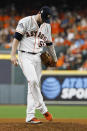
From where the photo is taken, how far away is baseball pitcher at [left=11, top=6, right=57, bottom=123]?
6.66m

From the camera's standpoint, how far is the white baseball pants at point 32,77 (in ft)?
21.9

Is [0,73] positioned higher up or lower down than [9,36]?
lower down

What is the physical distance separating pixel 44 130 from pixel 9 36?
1102cm

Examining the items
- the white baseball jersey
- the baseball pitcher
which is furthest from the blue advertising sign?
the white baseball jersey

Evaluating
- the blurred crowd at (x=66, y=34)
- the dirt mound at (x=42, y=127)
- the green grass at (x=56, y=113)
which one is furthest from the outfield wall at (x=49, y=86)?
the dirt mound at (x=42, y=127)

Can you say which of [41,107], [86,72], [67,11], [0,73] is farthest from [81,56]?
[41,107]

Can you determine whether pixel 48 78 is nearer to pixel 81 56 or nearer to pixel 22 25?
pixel 81 56

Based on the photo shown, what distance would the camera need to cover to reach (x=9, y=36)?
16938 millimetres

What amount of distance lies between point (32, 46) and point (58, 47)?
9.04m

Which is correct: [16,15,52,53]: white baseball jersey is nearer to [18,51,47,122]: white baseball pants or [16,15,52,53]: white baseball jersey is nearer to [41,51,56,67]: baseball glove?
[18,51,47,122]: white baseball pants

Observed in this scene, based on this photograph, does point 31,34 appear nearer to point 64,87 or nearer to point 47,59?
point 47,59

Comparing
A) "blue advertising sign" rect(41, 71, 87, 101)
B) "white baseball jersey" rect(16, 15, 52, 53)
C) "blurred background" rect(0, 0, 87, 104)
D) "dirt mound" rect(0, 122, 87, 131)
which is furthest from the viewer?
"blurred background" rect(0, 0, 87, 104)

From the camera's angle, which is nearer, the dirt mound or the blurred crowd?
the dirt mound

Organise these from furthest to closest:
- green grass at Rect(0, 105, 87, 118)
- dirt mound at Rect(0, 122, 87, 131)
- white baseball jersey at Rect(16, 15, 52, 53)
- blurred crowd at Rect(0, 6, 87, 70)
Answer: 1. blurred crowd at Rect(0, 6, 87, 70)
2. green grass at Rect(0, 105, 87, 118)
3. white baseball jersey at Rect(16, 15, 52, 53)
4. dirt mound at Rect(0, 122, 87, 131)
